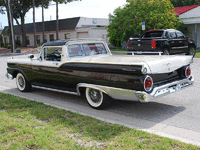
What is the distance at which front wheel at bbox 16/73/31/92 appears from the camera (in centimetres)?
762

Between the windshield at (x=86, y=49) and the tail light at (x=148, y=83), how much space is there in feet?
7.96

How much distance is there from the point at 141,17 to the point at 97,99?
17.3 meters

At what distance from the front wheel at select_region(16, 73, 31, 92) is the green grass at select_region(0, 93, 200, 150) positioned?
218 centimetres

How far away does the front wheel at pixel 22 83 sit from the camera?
7.62 meters

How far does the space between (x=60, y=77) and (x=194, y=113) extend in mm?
3269

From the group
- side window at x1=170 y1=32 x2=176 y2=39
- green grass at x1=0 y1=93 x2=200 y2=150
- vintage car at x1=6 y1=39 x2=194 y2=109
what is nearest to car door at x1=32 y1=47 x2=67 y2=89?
vintage car at x1=6 y1=39 x2=194 y2=109

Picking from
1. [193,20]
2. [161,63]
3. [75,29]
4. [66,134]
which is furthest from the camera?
[75,29]

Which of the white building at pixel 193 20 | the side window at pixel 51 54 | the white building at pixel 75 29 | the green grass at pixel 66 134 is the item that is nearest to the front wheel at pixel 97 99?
the green grass at pixel 66 134

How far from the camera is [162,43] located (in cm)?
1339

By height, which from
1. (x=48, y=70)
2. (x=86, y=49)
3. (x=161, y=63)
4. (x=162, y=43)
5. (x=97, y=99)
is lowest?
(x=97, y=99)

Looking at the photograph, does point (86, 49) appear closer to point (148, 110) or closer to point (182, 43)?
point (148, 110)

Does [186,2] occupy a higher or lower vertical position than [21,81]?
higher

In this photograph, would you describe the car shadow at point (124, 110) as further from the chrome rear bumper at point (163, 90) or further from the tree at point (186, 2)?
the tree at point (186, 2)

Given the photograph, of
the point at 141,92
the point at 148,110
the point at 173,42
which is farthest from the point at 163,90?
the point at 173,42
